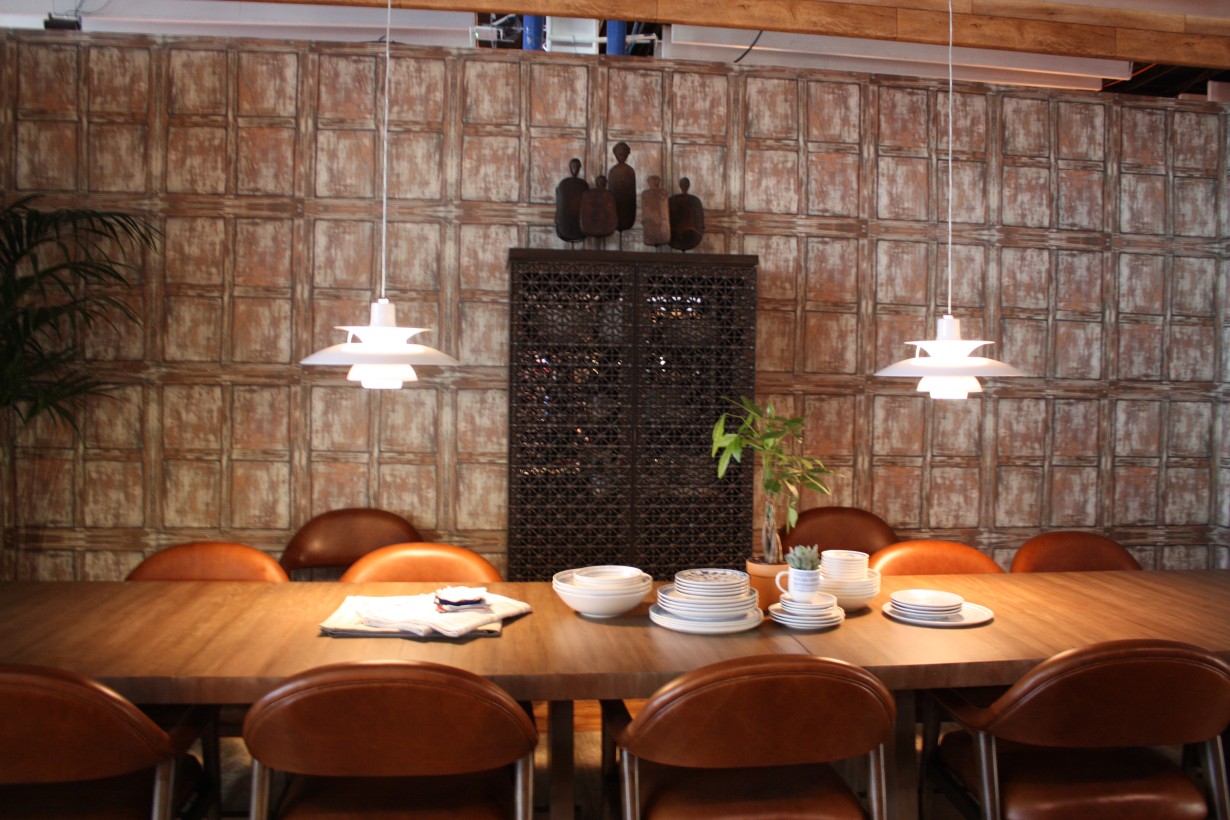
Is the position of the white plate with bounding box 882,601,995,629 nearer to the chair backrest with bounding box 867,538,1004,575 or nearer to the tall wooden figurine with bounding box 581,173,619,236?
the chair backrest with bounding box 867,538,1004,575

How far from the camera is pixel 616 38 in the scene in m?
4.53

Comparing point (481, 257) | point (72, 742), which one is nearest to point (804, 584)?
point (72, 742)

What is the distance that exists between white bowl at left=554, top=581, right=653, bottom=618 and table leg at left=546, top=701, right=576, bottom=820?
332mm

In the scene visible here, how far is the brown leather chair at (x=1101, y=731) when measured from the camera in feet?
6.63

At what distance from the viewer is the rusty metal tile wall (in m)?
4.21

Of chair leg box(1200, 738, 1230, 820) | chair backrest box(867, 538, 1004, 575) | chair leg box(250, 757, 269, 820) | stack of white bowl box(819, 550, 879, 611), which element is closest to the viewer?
chair leg box(250, 757, 269, 820)

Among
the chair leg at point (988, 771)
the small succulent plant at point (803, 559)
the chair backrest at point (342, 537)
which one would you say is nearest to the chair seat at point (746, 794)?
the chair leg at point (988, 771)

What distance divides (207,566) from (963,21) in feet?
12.8

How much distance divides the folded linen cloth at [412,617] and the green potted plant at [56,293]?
206 cm

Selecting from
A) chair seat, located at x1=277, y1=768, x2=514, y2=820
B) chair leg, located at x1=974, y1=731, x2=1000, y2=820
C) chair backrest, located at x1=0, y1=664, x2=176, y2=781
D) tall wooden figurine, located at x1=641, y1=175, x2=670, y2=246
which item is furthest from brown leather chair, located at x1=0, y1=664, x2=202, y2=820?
tall wooden figurine, located at x1=641, y1=175, x2=670, y2=246

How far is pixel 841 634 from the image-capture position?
254 cm

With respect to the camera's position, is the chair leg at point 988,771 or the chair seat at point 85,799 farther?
the chair leg at point 988,771

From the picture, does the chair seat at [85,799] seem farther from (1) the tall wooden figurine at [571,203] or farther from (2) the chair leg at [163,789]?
(1) the tall wooden figurine at [571,203]

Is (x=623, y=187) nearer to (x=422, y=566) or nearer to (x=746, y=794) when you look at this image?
(x=422, y=566)
